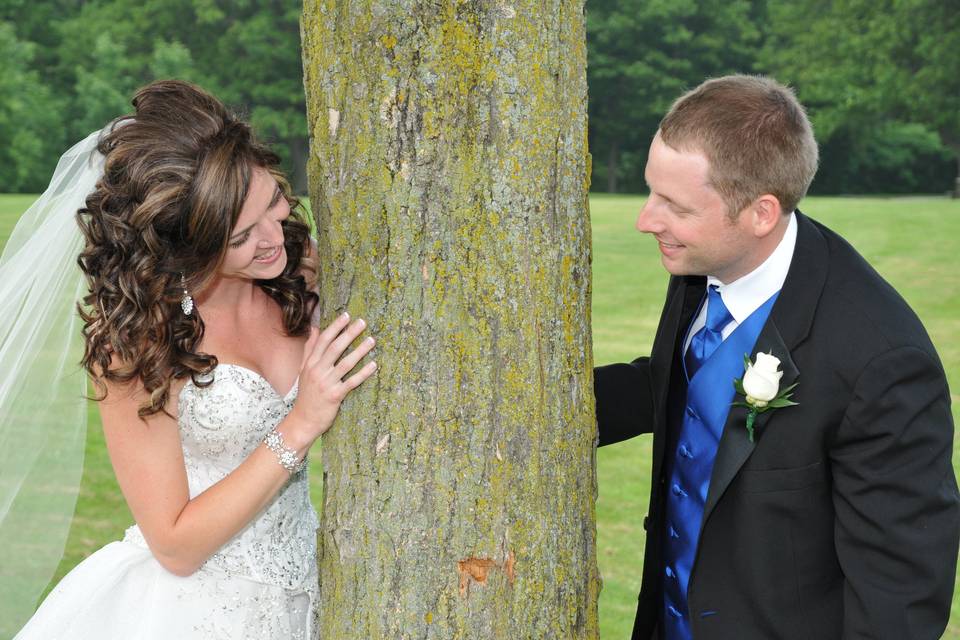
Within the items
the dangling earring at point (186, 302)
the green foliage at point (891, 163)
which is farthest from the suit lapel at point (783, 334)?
the green foliage at point (891, 163)

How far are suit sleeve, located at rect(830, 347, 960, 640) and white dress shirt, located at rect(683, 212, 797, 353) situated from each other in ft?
1.35

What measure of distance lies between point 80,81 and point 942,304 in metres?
29.2

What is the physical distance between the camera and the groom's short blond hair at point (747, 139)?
8.75ft

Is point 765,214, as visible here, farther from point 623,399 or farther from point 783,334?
point 623,399

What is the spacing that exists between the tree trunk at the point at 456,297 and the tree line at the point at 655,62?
3365 cm

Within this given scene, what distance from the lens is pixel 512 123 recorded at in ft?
8.02

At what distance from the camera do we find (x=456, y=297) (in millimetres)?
2473

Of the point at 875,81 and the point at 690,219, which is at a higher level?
the point at 690,219

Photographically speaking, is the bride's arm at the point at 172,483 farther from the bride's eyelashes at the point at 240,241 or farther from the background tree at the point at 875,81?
the background tree at the point at 875,81

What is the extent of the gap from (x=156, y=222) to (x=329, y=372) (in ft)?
2.32

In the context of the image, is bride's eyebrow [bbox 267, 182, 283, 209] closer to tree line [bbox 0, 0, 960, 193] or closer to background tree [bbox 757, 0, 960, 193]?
tree line [bbox 0, 0, 960, 193]

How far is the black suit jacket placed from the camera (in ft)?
8.27

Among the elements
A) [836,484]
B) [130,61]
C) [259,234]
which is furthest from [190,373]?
[130,61]

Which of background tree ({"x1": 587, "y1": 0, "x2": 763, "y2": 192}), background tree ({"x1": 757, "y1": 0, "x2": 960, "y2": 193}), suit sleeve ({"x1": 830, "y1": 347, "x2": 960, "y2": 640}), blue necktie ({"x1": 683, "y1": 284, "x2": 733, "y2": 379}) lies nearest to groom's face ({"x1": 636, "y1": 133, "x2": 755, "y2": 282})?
blue necktie ({"x1": 683, "y1": 284, "x2": 733, "y2": 379})
